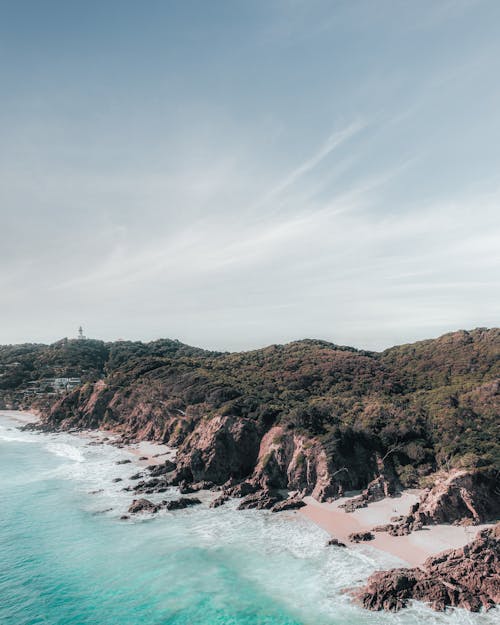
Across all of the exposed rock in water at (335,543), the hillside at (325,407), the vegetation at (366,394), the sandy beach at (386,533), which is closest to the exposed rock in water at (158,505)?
the hillside at (325,407)

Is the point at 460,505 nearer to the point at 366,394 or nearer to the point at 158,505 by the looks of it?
the point at 158,505

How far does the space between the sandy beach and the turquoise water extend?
1745 millimetres

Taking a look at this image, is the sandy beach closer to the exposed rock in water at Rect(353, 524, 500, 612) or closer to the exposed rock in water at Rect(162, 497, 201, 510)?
the exposed rock in water at Rect(353, 524, 500, 612)

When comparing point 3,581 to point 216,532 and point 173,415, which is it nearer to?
point 216,532

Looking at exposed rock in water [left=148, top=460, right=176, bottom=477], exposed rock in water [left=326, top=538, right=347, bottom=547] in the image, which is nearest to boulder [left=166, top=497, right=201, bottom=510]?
exposed rock in water [left=148, top=460, right=176, bottom=477]

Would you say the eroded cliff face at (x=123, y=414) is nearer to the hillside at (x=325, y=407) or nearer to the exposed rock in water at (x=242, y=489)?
the hillside at (x=325, y=407)

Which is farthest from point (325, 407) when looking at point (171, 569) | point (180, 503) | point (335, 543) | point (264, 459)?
point (171, 569)

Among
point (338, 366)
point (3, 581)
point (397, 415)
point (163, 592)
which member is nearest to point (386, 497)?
point (397, 415)

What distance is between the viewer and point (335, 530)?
35.7 meters

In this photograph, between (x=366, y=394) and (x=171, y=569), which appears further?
(x=366, y=394)

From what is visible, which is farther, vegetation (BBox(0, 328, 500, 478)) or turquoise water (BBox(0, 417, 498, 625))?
vegetation (BBox(0, 328, 500, 478))

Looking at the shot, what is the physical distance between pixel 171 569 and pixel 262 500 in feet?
43.9

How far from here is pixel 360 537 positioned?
33531mm

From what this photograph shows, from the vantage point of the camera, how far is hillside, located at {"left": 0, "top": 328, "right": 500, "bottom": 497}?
1713 inches
